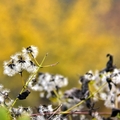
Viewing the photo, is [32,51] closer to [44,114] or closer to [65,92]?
[44,114]

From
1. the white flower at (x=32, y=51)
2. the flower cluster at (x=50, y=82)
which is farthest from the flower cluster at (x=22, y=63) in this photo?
the flower cluster at (x=50, y=82)

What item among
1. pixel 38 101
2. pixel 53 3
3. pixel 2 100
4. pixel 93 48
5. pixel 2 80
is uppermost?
pixel 53 3

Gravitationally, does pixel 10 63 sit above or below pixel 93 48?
below

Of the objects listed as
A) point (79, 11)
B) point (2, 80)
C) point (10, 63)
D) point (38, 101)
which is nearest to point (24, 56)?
point (10, 63)

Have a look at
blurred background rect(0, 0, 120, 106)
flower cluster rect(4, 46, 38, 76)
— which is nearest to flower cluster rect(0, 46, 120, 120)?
flower cluster rect(4, 46, 38, 76)

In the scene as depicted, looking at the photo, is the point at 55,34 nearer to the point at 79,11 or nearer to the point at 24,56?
the point at 79,11

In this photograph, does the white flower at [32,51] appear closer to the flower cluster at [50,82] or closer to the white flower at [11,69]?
the white flower at [11,69]
